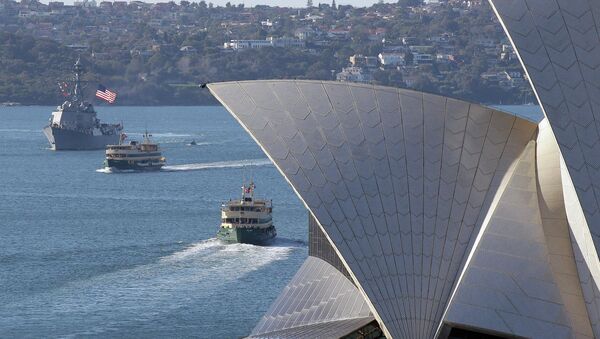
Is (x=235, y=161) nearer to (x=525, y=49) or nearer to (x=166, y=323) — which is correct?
(x=166, y=323)

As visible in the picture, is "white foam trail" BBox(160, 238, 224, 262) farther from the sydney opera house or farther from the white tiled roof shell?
the white tiled roof shell

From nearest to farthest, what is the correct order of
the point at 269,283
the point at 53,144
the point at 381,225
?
the point at 381,225 < the point at 269,283 < the point at 53,144

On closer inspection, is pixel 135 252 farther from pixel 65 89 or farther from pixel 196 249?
pixel 65 89

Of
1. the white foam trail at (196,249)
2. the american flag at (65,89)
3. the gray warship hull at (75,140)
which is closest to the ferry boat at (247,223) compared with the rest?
the white foam trail at (196,249)

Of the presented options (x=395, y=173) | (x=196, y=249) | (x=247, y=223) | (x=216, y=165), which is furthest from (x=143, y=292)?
(x=216, y=165)

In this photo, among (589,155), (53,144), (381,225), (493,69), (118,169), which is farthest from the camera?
(493,69)

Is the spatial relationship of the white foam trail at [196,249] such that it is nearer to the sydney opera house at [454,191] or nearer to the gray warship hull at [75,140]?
the sydney opera house at [454,191]

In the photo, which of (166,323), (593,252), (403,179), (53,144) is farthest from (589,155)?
(53,144)
